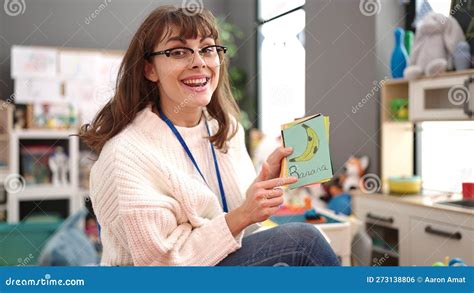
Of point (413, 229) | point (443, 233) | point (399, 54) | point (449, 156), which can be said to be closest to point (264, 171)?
point (449, 156)

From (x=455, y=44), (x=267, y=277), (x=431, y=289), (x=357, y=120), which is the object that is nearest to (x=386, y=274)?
(x=431, y=289)

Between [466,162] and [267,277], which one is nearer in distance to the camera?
[267,277]

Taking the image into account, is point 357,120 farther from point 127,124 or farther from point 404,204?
point 404,204

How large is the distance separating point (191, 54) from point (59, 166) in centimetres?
268

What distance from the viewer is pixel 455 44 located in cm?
167

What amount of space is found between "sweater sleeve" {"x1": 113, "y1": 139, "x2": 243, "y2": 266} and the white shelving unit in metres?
2.33

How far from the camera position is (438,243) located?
1.35 m

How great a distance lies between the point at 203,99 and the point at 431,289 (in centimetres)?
55

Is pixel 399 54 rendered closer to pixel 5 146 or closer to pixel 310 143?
pixel 310 143

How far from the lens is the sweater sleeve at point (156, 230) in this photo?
988mm

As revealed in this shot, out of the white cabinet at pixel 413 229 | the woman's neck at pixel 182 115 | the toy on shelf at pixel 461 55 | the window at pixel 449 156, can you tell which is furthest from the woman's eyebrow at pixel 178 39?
the toy on shelf at pixel 461 55

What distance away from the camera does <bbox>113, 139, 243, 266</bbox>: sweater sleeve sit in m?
0.99

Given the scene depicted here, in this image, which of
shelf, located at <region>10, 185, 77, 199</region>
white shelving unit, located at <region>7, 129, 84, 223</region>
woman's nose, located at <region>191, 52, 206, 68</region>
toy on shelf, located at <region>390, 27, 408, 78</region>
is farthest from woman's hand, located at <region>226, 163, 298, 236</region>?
shelf, located at <region>10, 185, 77, 199</region>

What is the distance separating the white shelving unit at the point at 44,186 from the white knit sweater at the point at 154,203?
2.28m
